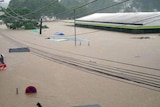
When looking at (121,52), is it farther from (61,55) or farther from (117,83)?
(117,83)

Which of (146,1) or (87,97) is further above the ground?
(146,1)

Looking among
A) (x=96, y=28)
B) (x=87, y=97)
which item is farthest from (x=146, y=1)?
(x=87, y=97)

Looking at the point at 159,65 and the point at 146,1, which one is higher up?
the point at 146,1

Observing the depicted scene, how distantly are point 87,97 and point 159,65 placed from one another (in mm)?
5467

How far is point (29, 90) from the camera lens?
9383 mm

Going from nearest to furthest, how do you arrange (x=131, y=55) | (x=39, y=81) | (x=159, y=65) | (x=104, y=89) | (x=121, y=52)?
(x=104, y=89) → (x=39, y=81) → (x=159, y=65) → (x=131, y=55) → (x=121, y=52)

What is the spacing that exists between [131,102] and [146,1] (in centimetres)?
6268

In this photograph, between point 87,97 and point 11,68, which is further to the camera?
point 11,68

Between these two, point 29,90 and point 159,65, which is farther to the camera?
point 159,65

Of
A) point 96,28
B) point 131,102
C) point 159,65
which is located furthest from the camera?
point 96,28

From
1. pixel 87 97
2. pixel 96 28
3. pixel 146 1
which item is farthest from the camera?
pixel 146 1

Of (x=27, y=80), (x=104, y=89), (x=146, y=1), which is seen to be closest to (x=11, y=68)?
(x=27, y=80)

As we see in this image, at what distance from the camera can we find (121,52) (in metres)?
17.3

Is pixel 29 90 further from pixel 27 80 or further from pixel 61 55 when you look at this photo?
pixel 61 55
